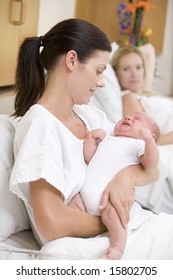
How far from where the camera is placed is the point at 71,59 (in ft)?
3.96

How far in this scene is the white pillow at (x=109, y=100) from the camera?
238 cm

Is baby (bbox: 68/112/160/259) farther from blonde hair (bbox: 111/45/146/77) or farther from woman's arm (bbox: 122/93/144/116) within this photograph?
blonde hair (bbox: 111/45/146/77)

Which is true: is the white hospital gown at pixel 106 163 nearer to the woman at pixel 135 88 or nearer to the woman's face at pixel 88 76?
the woman's face at pixel 88 76

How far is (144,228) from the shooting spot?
118 cm

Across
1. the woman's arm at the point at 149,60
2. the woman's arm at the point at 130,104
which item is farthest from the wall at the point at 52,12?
the woman's arm at the point at 149,60

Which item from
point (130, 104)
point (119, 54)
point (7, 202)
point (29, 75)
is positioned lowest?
point (130, 104)

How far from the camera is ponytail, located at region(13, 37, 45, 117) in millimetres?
1312

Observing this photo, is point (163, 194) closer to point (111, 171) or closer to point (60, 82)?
point (111, 171)

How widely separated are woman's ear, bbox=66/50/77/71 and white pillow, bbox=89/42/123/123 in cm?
115

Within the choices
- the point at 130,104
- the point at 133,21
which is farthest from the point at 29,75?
the point at 133,21

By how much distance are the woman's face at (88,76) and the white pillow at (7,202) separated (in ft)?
0.86

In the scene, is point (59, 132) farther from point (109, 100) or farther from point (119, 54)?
point (119, 54)

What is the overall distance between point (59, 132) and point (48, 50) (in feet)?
0.94

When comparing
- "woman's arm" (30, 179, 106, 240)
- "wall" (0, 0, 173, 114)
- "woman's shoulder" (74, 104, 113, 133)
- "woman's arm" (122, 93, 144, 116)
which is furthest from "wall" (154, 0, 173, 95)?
"woman's arm" (30, 179, 106, 240)
